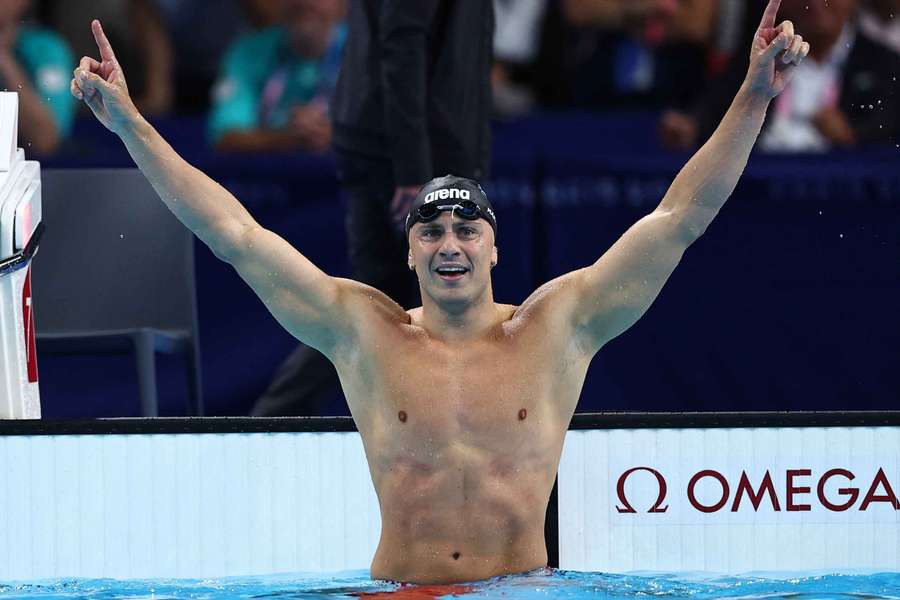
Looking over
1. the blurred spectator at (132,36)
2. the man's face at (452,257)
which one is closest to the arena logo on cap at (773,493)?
the man's face at (452,257)

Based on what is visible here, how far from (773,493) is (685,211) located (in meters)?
1.04

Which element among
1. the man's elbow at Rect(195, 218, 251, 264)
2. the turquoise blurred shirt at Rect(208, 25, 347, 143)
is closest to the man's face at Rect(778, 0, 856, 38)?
the turquoise blurred shirt at Rect(208, 25, 347, 143)

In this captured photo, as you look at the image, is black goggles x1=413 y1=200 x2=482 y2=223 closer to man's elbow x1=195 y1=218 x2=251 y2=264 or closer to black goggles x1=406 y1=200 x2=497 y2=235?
black goggles x1=406 y1=200 x2=497 y2=235

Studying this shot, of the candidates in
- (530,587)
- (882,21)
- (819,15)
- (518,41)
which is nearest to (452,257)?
(530,587)

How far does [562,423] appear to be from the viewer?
160 inches

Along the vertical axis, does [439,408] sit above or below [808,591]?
above

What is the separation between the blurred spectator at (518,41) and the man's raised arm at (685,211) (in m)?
3.22

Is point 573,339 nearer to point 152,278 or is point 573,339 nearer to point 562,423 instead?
point 562,423

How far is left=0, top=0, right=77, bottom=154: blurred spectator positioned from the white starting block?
1.51 m

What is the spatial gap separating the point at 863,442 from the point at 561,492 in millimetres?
855

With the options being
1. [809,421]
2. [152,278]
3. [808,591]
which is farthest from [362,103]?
[808,591]

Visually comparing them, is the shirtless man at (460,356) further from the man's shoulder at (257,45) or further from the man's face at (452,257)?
the man's shoulder at (257,45)

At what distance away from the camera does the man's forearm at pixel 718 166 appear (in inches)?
150

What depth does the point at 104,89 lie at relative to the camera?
3693 mm
